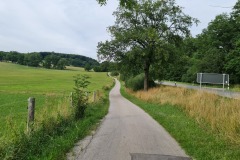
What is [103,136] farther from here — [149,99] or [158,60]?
[158,60]

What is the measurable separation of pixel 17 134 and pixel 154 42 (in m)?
36.5

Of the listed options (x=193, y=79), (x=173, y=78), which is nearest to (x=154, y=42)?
(x=193, y=79)

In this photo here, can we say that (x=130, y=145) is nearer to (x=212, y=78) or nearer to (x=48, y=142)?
(x=48, y=142)

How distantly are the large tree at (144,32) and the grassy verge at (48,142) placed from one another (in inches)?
1237

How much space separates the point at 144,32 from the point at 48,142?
34300 millimetres

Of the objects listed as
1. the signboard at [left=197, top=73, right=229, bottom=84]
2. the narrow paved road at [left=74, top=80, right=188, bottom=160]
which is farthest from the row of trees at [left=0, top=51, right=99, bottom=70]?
the narrow paved road at [left=74, top=80, right=188, bottom=160]

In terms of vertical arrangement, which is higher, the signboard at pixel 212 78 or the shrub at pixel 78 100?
the signboard at pixel 212 78

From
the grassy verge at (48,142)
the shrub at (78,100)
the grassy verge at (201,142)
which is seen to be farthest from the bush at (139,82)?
the grassy verge at (48,142)

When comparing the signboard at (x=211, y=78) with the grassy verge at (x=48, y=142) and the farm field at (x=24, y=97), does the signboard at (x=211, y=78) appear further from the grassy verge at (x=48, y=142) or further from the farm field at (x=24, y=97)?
the grassy verge at (x=48, y=142)

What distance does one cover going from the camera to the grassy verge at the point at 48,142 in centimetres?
761

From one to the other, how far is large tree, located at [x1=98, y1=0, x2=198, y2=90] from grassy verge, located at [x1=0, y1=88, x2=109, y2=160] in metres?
31.4

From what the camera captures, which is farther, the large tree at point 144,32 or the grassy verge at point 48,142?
the large tree at point 144,32

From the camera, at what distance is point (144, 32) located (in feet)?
139

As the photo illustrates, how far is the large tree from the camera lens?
142ft
